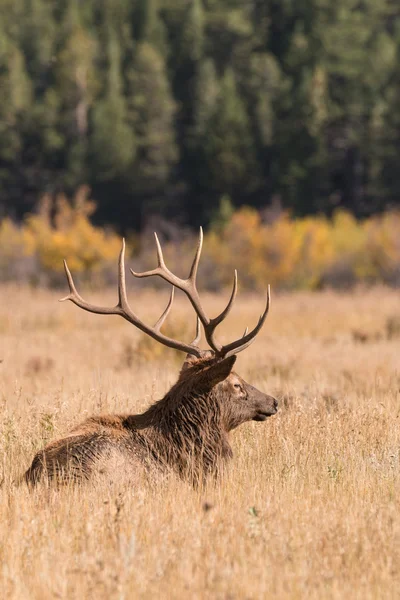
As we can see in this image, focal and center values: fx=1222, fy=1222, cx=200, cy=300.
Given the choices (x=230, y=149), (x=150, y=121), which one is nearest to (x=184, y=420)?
(x=230, y=149)

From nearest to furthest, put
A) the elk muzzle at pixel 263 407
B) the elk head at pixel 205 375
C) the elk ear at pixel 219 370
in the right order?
the elk ear at pixel 219 370 < the elk head at pixel 205 375 < the elk muzzle at pixel 263 407

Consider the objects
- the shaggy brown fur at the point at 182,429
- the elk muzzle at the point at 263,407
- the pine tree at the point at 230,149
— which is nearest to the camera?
the shaggy brown fur at the point at 182,429

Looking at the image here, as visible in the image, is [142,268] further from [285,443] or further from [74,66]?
[285,443]

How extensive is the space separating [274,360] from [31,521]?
11477 mm

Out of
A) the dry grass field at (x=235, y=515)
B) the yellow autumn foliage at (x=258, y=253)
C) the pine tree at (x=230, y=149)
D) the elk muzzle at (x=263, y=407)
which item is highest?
the pine tree at (x=230, y=149)

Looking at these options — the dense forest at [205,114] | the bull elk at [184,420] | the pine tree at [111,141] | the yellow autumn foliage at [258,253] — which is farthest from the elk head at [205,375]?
the pine tree at [111,141]

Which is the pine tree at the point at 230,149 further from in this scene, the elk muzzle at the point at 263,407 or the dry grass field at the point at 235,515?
the elk muzzle at the point at 263,407

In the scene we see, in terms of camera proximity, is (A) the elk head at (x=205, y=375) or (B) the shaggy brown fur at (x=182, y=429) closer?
(B) the shaggy brown fur at (x=182, y=429)

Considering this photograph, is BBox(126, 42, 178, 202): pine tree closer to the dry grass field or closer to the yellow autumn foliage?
the yellow autumn foliage

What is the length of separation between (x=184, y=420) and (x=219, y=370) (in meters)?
0.42

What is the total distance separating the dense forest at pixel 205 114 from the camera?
63.4 m

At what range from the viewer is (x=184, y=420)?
25.7 feet

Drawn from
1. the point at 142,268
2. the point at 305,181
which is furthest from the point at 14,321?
the point at 305,181

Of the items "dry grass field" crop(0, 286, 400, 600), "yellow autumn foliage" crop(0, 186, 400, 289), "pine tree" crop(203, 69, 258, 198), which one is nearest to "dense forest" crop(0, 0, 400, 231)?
"pine tree" crop(203, 69, 258, 198)
